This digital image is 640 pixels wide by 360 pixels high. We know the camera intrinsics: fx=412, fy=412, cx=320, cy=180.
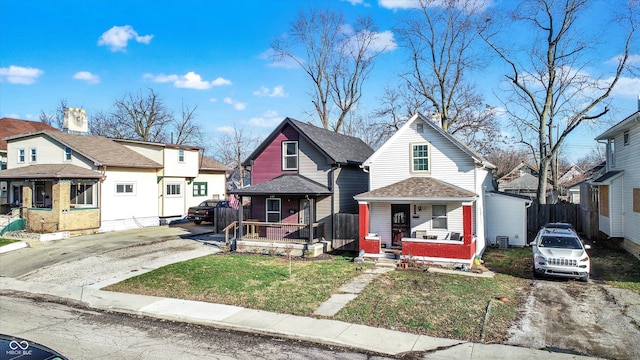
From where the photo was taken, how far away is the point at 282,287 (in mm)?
13664

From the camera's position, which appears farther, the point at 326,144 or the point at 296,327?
the point at 326,144

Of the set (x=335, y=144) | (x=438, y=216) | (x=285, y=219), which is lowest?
(x=285, y=219)

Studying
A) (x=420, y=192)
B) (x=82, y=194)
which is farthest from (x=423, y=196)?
(x=82, y=194)

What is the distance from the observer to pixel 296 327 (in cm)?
1009

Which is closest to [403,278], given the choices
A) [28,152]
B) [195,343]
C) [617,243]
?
[195,343]

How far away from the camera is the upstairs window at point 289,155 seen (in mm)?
22219

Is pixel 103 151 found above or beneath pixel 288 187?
above

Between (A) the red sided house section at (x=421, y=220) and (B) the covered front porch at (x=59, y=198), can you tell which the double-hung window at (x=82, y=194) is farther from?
(A) the red sided house section at (x=421, y=220)

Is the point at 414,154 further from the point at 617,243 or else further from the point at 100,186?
the point at 100,186

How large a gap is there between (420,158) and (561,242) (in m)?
6.90

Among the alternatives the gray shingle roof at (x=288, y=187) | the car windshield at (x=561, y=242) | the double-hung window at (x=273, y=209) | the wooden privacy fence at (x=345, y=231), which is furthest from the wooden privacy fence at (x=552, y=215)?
the double-hung window at (x=273, y=209)

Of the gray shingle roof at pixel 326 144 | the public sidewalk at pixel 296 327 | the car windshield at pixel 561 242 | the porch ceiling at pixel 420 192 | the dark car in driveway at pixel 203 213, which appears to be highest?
the gray shingle roof at pixel 326 144

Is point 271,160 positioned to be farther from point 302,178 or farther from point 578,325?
point 578,325

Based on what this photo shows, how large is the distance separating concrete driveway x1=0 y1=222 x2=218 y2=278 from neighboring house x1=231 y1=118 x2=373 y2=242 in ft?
17.7
